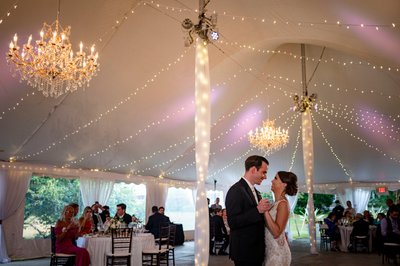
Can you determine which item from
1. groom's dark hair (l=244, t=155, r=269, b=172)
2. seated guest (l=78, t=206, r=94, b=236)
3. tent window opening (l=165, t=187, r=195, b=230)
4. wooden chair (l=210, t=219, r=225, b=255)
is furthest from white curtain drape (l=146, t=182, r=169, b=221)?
groom's dark hair (l=244, t=155, r=269, b=172)

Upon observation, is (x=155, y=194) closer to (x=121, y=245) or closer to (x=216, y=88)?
(x=216, y=88)

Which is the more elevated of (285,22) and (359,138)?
(285,22)

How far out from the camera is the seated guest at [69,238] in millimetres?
6188

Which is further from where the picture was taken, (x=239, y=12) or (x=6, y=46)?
(x=239, y=12)

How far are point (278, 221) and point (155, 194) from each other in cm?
1106

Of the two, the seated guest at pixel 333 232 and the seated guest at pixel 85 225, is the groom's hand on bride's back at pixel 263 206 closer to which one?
the seated guest at pixel 85 225

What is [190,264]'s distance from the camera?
846 centimetres

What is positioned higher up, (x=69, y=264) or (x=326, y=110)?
(x=326, y=110)

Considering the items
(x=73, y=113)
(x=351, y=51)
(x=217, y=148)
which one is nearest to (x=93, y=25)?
(x=73, y=113)

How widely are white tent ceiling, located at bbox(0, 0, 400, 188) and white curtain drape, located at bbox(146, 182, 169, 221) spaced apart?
44 centimetres

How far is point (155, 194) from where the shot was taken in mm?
13500

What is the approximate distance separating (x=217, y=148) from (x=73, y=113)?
6.00 m

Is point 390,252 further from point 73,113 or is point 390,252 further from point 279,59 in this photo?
point 73,113

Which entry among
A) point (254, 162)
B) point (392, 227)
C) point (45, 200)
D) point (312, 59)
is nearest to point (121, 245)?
point (254, 162)
